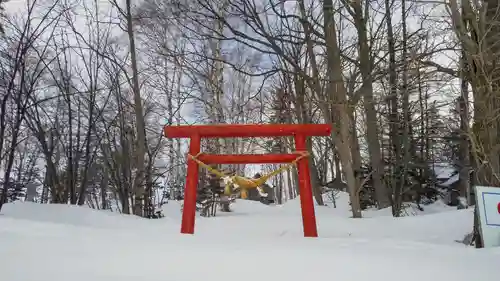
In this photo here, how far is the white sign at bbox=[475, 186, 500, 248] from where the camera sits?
3278 millimetres

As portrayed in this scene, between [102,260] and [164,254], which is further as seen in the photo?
[164,254]

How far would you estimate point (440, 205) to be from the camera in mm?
10672

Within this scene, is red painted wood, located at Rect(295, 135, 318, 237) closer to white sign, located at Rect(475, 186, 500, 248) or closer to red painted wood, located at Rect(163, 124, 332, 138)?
red painted wood, located at Rect(163, 124, 332, 138)

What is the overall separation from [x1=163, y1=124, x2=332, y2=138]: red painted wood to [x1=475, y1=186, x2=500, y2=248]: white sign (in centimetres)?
151

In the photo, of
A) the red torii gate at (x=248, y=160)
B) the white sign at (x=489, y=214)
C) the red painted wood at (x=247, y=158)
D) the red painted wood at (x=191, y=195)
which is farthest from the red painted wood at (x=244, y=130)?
the white sign at (x=489, y=214)

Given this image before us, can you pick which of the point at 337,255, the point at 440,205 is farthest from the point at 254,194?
the point at 337,255

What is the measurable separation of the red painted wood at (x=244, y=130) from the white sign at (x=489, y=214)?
4.96 ft

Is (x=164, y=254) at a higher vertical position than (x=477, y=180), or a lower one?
lower

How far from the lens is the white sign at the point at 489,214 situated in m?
3.28

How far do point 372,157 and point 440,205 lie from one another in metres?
2.85

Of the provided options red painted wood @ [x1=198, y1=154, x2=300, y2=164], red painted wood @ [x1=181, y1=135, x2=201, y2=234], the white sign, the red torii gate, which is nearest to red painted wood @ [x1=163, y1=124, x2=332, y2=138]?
the red torii gate

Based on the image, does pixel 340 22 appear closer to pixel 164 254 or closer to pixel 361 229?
pixel 361 229

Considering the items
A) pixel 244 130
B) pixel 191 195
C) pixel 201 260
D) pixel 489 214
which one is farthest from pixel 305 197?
pixel 201 260

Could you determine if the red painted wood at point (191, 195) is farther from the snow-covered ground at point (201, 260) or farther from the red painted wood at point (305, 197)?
→ the snow-covered ground at point (201, 260)
